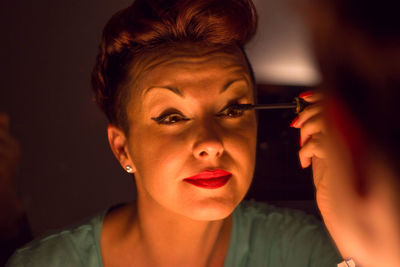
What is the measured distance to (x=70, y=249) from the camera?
98 cm

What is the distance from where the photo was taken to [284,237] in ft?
3.41

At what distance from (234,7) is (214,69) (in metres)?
0.16

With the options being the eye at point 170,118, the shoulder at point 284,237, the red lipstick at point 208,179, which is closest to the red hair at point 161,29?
the eye at point 170,118

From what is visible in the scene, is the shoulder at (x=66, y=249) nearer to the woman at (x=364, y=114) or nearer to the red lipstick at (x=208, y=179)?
the red lipstick at (x=208, y=179)

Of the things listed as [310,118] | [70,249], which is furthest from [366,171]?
[70,249]

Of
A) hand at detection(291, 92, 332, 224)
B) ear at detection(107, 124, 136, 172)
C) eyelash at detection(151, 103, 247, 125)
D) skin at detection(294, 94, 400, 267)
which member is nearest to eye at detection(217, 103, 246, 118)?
eyelash at detection(151, 103, 247, 125)

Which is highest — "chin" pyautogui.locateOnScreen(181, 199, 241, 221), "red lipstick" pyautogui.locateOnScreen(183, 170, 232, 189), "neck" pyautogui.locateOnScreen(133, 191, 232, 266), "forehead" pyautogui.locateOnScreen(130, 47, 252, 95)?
"forehead" pyautogui.locateOnScreen(130, 47, 252, 95)

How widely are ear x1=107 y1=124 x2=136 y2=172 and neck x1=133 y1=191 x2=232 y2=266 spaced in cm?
10

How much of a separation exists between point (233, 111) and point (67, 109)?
0.47 meters

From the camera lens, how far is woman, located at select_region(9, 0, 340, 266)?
2.62ft

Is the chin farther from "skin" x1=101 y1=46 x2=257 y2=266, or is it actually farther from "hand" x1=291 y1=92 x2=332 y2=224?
"hand" x1=291 y1=92 x2=332 y2=224

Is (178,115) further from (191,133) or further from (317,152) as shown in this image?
(317,152)

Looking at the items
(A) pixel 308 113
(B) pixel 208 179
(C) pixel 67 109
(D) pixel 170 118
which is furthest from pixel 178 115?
(C) pixel 67 109

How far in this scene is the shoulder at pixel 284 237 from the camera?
998 mm
